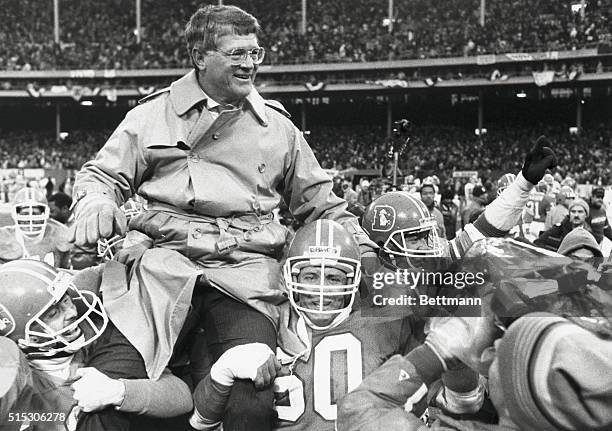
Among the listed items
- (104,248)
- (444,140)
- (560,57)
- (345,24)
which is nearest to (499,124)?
(444,140)

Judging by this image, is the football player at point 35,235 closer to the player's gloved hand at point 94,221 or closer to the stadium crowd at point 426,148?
the player's gloved hand at point 94,221

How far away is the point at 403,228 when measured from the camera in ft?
13.7

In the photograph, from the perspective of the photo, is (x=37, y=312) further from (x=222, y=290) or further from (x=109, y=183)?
(x=222, y=290)

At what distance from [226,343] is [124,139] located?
817mm

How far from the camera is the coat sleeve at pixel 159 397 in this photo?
8.23 ft

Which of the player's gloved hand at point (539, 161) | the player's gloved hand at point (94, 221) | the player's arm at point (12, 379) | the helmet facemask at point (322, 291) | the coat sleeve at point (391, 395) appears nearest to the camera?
the coat sleeve at point (391, 395)

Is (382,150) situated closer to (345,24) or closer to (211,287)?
(345,24)

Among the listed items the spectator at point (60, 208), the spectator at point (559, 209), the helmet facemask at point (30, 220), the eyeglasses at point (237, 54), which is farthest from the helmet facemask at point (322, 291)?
the spectator at point (559, 209)

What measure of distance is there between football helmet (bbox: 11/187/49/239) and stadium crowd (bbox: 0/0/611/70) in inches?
849

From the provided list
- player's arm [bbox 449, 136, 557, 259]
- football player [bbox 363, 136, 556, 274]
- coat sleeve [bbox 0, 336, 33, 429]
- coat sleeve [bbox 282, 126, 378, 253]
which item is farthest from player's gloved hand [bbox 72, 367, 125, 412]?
player's arm [bbox 449, 136, 557, 259]

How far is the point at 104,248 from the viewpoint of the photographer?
4414mm

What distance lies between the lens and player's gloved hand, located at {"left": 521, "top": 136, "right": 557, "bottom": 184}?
3686mm

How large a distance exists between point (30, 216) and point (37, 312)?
3801mm

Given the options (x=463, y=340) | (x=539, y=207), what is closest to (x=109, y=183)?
(x=463, y=340)
